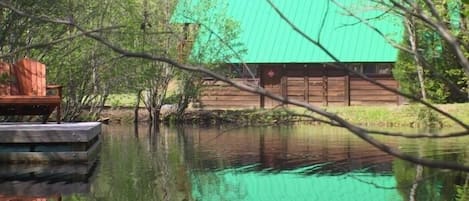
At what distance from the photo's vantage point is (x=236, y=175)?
40.3ft

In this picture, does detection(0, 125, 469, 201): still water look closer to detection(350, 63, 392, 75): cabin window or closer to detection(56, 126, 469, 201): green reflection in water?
detection(56, 126, 469, 201): green reflection in water

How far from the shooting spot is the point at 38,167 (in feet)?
39.1

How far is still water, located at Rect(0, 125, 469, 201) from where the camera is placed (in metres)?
10.0

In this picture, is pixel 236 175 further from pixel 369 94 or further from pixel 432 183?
pixel 369 94

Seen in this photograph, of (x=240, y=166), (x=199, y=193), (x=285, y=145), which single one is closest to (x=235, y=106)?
(x=285, y=145)

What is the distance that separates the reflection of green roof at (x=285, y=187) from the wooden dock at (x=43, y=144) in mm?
1945

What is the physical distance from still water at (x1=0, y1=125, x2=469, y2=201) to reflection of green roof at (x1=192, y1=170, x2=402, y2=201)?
0.04 ft

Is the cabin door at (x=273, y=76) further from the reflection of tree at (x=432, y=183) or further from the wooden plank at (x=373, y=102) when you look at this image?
the reflection of tree at (x=432, y=183)

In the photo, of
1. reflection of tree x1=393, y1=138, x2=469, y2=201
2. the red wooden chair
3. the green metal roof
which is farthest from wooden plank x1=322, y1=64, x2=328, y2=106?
the red wooden chair

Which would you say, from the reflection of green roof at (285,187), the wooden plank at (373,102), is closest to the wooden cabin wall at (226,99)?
the wooden plank at (373,102)

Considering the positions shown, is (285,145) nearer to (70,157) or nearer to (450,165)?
(70,157)

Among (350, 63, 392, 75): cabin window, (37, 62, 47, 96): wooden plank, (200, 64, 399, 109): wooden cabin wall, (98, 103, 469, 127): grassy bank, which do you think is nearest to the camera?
(37, 62, 47, 96): wooden plank

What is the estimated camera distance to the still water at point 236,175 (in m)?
10.0

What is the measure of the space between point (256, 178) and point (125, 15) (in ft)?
40.7
